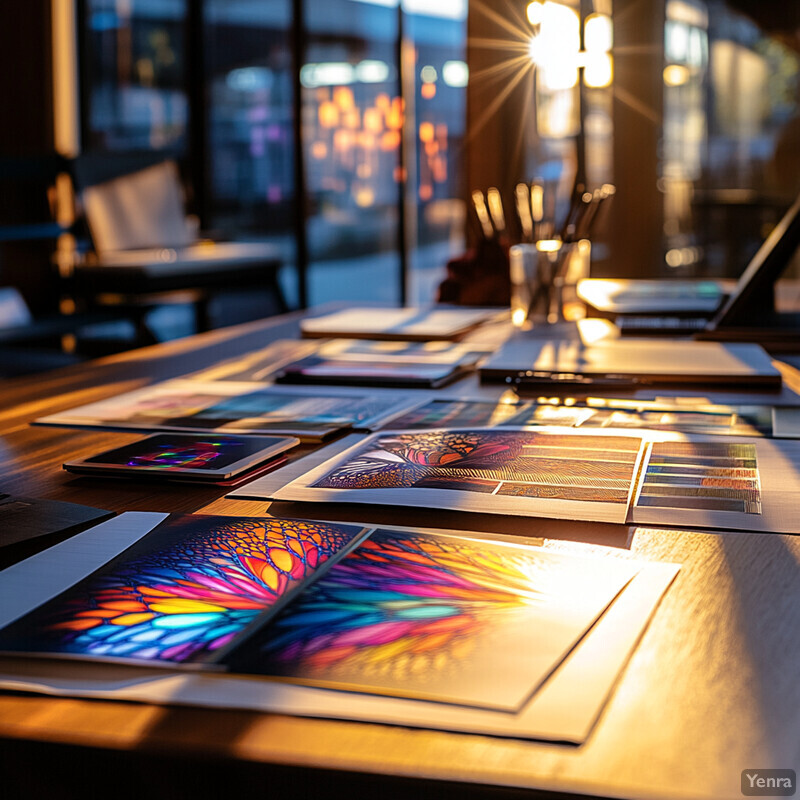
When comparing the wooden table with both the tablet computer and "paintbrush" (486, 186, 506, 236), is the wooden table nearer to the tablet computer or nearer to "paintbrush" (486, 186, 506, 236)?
the tablet computer

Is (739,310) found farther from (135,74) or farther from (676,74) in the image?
(135,74)

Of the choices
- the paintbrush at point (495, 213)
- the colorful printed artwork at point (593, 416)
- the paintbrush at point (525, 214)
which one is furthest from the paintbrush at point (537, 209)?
the colorful printed artwork at point (593, 416)

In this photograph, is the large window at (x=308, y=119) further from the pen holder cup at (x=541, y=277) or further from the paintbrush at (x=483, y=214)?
the pen holder cup at (x=541, y=277)

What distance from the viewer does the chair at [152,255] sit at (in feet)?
12.0

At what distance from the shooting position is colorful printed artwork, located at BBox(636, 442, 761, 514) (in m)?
0.59

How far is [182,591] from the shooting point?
1.49 feet

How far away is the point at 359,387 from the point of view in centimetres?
102

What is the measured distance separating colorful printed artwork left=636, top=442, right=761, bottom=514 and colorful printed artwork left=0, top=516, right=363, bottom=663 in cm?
21

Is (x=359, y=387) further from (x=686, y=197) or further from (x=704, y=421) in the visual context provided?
(x=686, y=197)

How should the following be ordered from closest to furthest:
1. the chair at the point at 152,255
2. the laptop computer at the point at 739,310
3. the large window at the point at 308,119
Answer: the laptop computer at the point at 739,310, the chair at the point at 152,255, the large window at the point at 308,119

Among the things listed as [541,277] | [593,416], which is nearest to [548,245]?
[541,277]

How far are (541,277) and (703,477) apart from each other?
807 millimetres

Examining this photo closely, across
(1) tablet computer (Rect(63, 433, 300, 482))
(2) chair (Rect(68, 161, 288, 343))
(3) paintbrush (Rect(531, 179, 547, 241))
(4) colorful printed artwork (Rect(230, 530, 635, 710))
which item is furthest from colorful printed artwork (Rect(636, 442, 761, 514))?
(2) chair (Rect(68, 161, 288, 343))

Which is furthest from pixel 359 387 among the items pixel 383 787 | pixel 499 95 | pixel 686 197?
pixel 686 197
